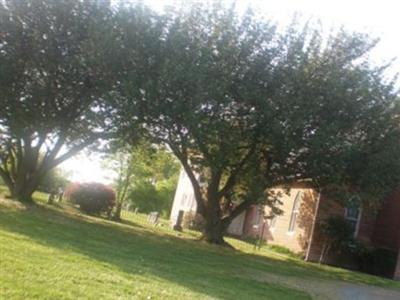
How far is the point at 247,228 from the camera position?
4053 cm

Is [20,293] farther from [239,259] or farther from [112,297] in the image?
[239,259]

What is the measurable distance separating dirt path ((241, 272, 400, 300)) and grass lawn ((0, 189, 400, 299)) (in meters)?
0.61

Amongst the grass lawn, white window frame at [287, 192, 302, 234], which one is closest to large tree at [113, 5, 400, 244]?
the grass lawn

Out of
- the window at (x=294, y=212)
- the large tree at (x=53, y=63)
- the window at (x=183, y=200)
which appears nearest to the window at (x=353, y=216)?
the window at (x=294, y=212)

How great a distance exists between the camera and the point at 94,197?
30781 millimetres

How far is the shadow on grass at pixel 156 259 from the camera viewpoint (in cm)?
1238

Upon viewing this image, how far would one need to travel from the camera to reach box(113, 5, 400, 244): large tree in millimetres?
21438

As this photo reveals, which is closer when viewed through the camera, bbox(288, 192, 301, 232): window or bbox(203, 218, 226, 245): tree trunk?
bbox(203, 218, 226, 245): tree trunk

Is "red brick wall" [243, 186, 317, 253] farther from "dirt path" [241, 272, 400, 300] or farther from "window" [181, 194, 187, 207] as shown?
"window" [181, 194, 187, 207]

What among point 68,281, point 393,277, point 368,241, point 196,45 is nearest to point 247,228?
point 368,241

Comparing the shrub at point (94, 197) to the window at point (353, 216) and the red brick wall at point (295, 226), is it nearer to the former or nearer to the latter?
the red brick wall at point (295, 226)

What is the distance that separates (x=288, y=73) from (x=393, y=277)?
11.9m

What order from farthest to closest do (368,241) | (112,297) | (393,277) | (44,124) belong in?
(368,241)
(393,277)
(44,124)
(112,297)

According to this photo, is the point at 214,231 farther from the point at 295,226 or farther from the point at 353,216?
the point at 353,216
